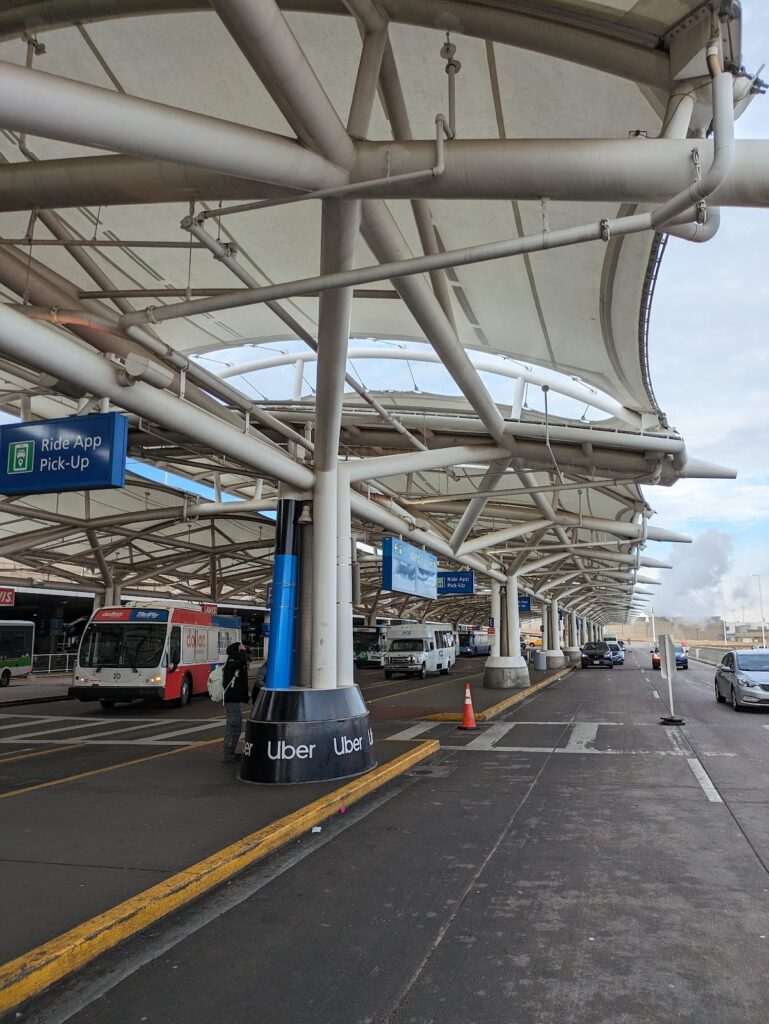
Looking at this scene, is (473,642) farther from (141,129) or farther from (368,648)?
(141,129)

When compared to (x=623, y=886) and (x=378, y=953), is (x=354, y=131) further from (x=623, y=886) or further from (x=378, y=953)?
(x=623, y=886)

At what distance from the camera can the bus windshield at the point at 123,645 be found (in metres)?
22.0

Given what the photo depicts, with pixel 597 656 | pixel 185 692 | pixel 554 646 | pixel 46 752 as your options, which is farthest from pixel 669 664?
pixel 554 646

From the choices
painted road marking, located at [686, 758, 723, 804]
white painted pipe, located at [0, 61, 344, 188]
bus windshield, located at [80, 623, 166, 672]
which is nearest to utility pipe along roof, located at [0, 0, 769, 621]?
white painted pipe, located at [0, 61, 344, 188]

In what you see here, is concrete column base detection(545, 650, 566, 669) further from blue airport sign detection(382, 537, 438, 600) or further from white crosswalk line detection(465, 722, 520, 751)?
white crosswalk line detection(465, 722, 520, 751)

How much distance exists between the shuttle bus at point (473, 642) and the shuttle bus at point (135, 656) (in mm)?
53868

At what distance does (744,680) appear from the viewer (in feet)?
64.7

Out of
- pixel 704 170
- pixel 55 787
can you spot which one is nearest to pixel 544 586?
pixel 55 787

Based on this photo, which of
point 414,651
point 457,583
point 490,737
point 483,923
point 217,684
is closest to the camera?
point 483,923

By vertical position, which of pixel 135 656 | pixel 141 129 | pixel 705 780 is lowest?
pixel 705 780

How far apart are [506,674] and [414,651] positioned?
10.4 meters

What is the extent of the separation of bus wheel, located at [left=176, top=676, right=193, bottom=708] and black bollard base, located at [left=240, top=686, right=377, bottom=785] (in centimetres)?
1447

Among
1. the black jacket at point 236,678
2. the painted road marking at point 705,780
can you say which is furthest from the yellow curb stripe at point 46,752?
the painted road marking at point 705,780

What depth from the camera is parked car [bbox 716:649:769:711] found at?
1930 centimetres
